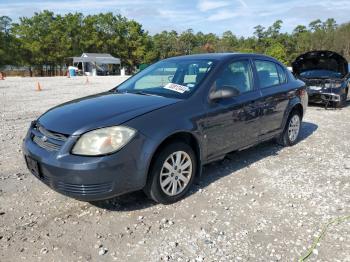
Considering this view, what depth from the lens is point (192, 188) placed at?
13.7 feet

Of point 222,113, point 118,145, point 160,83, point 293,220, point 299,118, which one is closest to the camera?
point 118,145

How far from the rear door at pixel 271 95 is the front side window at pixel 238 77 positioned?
25 cm

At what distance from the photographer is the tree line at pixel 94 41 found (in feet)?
186

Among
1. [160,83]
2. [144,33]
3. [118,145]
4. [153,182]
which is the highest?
[144,33]

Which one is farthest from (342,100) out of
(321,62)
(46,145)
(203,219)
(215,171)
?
(46,145)

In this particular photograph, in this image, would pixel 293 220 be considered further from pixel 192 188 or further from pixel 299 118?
pixel 299 118

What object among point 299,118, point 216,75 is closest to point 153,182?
point 216,75

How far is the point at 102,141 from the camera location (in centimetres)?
312

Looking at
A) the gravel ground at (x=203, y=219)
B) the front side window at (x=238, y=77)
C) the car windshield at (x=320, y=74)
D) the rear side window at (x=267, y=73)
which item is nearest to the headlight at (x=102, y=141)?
the gravel ground at (x=203, y=219)

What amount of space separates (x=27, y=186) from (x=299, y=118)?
476cm

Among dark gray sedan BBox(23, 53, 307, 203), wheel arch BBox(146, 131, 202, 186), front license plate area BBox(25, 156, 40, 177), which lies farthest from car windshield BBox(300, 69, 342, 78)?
front license plate area BBox(25, 156, 40, 177)

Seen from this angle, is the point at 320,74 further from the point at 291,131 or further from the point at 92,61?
the point at 92,61

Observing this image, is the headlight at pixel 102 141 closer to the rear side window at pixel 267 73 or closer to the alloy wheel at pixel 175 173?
the alloy wheel at pixel 175 173

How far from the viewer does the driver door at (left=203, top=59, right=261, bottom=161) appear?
160 inches
